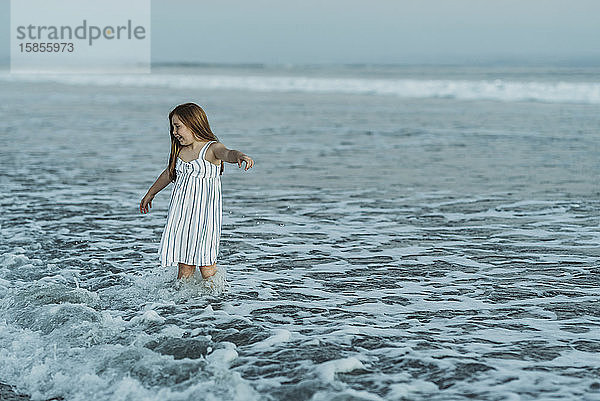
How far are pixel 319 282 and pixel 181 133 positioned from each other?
1.52m

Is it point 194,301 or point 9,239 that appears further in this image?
point 9,239

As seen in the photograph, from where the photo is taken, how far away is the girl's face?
5.22m

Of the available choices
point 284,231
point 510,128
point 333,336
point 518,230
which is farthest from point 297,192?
point 510,128

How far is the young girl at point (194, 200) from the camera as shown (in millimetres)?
5273

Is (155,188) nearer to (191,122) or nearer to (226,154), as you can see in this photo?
(191,122)

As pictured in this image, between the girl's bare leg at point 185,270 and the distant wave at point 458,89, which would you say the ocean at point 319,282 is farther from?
the distant wave at point 458,89

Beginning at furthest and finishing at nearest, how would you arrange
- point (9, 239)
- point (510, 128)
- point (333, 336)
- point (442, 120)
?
point (442, 120) < point (510, 128) < point (9, 239) < point (333, 336)

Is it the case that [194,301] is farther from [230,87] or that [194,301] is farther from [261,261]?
[230,87]

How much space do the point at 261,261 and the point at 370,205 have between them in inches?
104

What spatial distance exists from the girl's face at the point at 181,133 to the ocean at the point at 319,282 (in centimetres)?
106

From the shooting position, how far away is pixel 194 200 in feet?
17.4

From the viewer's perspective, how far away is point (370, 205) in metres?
8.63

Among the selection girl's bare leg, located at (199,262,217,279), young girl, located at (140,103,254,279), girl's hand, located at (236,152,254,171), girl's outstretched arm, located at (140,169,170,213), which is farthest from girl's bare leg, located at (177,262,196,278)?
girl's hand, located at (236,152,254,171)

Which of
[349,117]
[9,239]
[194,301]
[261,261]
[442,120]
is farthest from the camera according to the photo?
[349,117]
